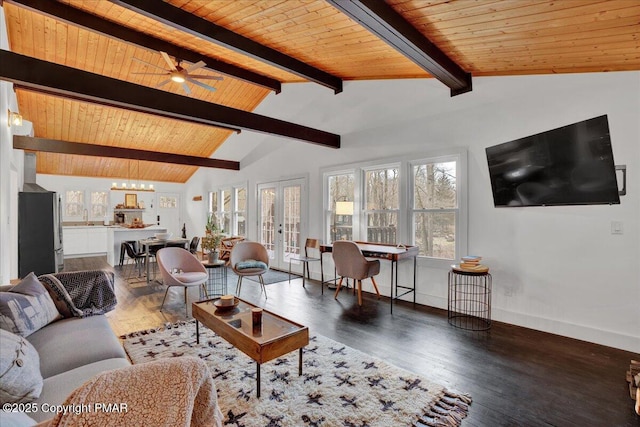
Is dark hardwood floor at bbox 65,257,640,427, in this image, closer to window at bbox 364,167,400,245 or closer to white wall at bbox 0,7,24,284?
window at bbox 364,167,400,245

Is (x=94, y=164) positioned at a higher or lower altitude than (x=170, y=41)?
lower

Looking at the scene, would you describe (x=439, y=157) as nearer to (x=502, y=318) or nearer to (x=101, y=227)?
(x=502, y=318)

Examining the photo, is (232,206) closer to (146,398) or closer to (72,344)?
(72,344)

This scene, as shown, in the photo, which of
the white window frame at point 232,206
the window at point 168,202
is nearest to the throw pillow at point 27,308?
the white window frame at point 232,206

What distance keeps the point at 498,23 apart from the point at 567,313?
2.86m

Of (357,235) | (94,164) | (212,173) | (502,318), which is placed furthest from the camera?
(212,173)

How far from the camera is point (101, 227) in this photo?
9391mm

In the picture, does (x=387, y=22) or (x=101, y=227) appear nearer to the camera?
(x=387, y=22)

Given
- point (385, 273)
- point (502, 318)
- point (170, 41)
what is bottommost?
point (502, 318)

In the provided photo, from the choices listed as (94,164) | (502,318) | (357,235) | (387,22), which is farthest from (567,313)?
(94,164)

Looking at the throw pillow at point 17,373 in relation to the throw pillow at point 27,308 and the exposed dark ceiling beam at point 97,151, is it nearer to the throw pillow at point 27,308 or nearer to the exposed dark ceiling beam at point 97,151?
the throw pillow at point 27,308

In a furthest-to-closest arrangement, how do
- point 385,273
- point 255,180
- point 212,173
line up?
point 212,173 → point 255,180 → point 385,273

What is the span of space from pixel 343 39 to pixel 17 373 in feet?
11.8

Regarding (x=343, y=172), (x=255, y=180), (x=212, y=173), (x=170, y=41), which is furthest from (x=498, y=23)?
(x=212, y=173)
